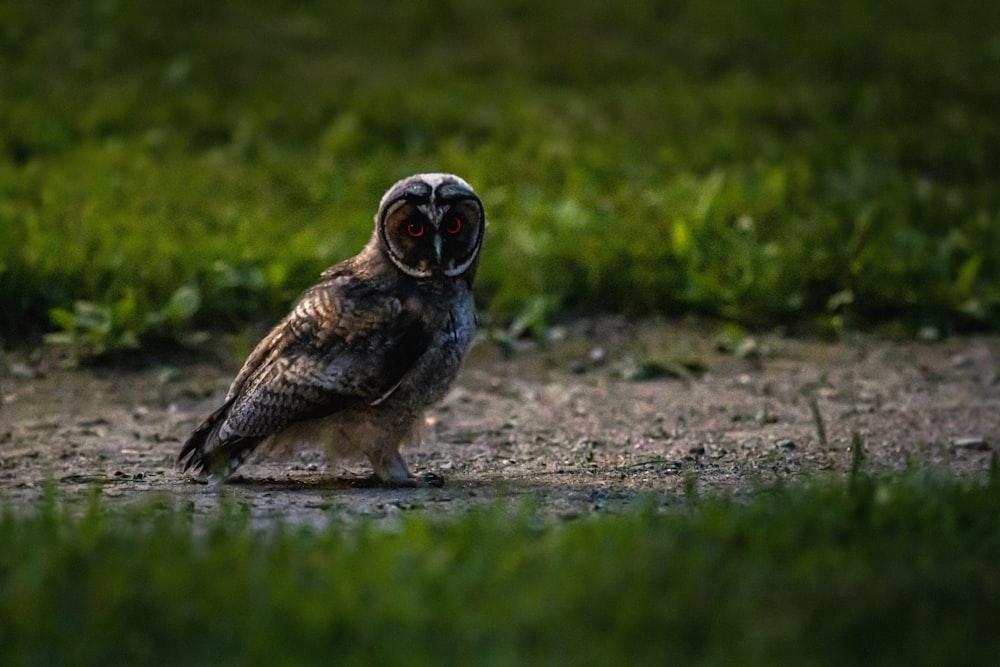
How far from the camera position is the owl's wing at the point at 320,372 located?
5.79m

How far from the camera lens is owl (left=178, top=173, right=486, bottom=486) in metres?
5.80

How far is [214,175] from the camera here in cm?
1056

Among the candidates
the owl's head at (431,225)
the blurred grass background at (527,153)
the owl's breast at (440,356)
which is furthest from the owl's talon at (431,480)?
the blurred grass background at (527,153)

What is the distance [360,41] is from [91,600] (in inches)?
404

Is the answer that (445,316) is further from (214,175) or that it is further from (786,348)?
(214,175)

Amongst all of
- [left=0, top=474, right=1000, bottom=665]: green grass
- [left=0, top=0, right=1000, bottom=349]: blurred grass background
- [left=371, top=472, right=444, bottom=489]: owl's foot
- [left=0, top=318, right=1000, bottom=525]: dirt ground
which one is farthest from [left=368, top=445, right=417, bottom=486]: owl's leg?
[left=0, top=0, right=1000, bottom=349]: blurred grass background

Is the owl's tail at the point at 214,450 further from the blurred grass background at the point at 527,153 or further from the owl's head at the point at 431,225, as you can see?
the blurred grass background at the point at 527,153

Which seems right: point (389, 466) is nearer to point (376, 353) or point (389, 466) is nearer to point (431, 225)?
point (376, 353)

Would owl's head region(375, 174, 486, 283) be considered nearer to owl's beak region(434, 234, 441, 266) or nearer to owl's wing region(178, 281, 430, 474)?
owl's beak region(434, 234, 441, 266)

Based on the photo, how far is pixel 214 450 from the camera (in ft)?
19.1

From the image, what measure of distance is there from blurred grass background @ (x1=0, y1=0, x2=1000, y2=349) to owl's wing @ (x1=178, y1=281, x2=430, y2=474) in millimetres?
2177

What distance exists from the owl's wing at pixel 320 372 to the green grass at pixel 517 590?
4.03ft

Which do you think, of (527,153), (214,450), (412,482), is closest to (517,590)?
(412,482)

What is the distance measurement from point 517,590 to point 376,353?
2.04m
